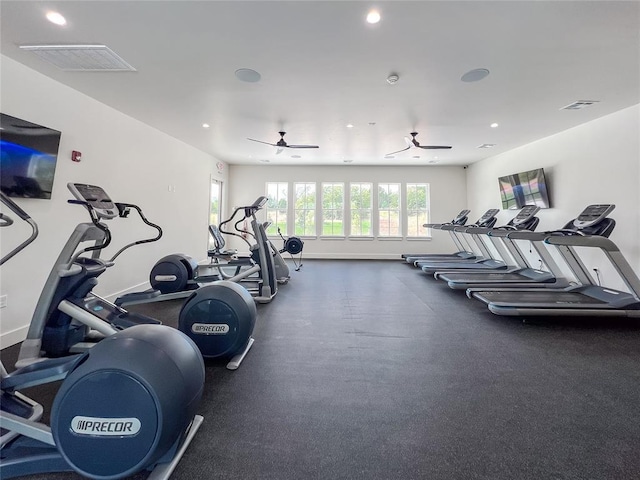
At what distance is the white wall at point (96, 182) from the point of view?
267 cm

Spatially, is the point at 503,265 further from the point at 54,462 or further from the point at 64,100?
the point at 64,100

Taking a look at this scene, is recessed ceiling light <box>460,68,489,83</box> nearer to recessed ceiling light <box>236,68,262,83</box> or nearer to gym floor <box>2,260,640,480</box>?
recessed ceiling light <box>236,68,262,83</box>

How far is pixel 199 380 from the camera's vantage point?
139cm

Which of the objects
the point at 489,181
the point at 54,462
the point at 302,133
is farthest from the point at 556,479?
the point at 489,181

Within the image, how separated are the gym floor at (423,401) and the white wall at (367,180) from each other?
5.07m

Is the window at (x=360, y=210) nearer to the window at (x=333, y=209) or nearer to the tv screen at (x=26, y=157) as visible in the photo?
the window at (x=333, y=209)

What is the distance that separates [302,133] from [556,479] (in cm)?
502

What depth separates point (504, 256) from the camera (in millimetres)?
5930

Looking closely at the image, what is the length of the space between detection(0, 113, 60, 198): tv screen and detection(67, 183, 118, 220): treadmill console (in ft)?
3.91

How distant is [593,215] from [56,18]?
5.96 meters

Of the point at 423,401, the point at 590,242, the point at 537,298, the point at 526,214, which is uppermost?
the point at 526,214

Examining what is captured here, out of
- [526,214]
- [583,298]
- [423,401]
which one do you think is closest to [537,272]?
[526,214]

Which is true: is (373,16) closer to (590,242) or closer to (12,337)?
(590,242)

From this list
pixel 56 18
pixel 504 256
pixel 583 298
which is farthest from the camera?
pixel 504 256
